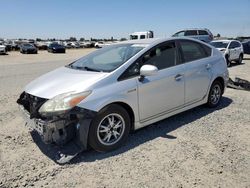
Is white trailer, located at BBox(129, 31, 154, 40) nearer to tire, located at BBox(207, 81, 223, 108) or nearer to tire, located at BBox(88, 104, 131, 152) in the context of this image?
tire, located at BBox(207, 81, 223, 108)

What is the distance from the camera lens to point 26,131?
15.4 ft

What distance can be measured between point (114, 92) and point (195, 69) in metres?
1.98

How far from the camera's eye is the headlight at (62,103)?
135 inches

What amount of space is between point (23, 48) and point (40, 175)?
1441 inches

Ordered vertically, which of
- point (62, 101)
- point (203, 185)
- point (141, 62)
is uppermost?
point (141, 62)

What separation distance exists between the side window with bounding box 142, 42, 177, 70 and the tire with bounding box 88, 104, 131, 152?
97 centimetres

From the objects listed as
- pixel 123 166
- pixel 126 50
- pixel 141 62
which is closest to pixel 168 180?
pixel 123 166

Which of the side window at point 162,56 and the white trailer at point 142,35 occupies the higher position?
the white trailer at point 142,35

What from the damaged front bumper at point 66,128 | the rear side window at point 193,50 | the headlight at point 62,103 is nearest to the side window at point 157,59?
the rear side window at point 193,50

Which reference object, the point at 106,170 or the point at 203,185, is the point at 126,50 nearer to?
the point at 106,170

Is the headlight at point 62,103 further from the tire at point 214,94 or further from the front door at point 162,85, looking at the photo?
the tire at point 214,94

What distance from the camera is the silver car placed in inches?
139

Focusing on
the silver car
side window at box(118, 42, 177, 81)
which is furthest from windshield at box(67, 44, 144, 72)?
side window at box(118, 42, 177, 81)

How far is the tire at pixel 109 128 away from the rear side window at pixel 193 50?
5.83 ft
